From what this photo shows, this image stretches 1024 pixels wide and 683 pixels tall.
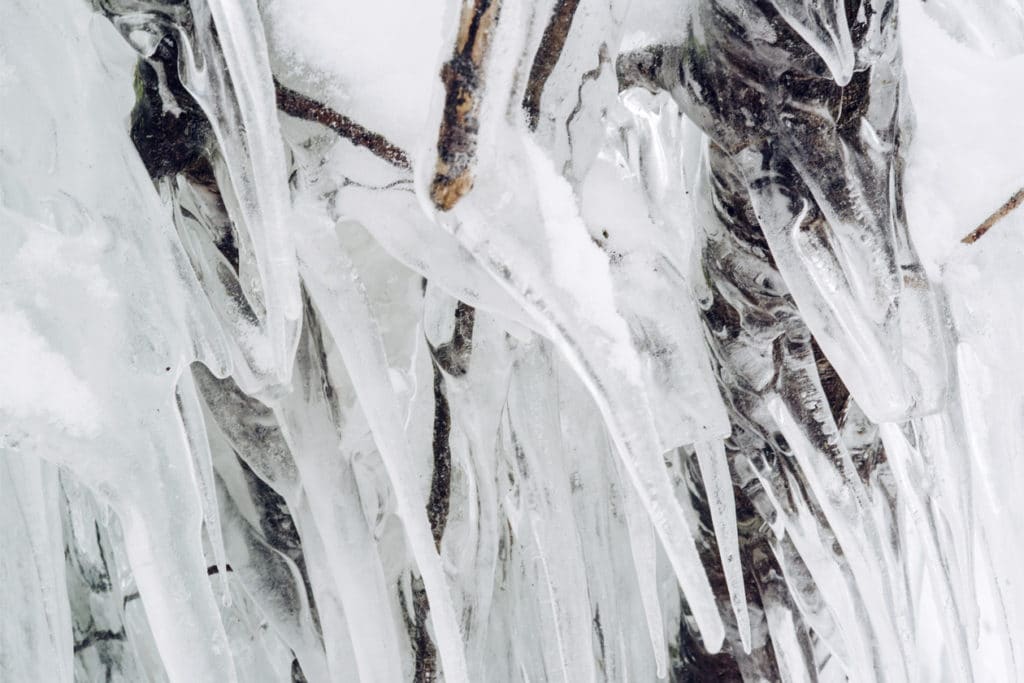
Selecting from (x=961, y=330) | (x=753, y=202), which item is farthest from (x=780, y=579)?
(x=753, y=202)

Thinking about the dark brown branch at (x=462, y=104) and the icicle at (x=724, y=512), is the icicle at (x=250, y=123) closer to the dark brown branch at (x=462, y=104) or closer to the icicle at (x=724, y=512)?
the dark brown branch at (x=462, y=104)

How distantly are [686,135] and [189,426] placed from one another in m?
0.57

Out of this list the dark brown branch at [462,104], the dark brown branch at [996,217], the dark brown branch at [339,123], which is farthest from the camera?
the dark brown branch at [996,217]

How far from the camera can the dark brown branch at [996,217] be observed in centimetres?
95

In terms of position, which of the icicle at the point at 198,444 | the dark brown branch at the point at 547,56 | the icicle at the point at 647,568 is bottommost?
the icicle at the point at 647,568

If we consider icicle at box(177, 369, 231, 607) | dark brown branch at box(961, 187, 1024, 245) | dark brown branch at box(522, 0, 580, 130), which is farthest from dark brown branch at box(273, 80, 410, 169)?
dark brown branch at box(961, 187, 1024, 245)

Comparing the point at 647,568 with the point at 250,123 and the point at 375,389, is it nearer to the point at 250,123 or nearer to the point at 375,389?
the point at 375,389

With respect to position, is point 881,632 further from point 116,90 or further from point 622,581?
point 116,90

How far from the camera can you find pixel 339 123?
75 cm

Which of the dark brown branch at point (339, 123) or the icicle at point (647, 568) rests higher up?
the dark brown branch at point (339, 123)

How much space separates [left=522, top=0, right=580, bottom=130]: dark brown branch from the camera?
70 cm

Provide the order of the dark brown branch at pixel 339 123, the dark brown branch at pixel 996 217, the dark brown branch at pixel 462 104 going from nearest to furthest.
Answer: the dark brown branch at pixel 462 104
the dark brown branch at pixel 339 123
the dark brown branch at pixel 996 217

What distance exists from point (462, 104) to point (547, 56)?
0.13 meters

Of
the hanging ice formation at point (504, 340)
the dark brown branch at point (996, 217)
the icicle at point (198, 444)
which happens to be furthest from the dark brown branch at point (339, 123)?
the dark brown branch at point (996, 217)
